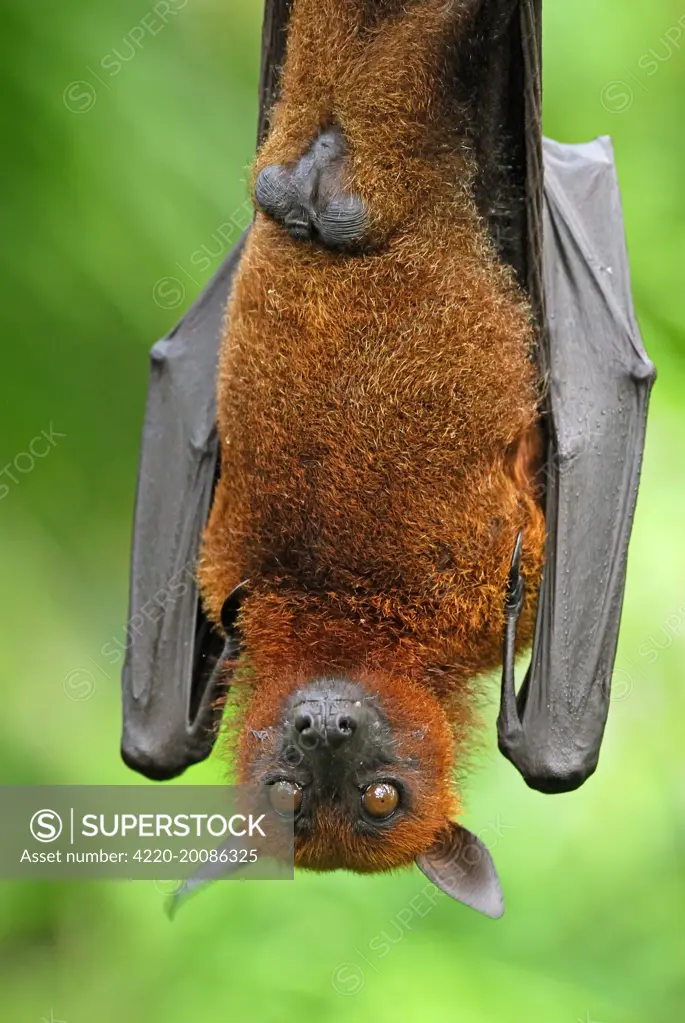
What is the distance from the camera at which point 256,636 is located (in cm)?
308

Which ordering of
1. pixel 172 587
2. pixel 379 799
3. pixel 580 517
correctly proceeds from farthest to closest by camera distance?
pixel 172 587 → pixel 580 517 → pixel 379 799

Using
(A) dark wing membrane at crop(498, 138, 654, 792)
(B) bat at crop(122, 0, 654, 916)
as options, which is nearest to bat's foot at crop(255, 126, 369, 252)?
(B) bat at crop(122, 0, 654, 916)

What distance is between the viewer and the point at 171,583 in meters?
3.42

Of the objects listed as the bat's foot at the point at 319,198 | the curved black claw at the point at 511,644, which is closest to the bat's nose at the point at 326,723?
the curved black claw at the point at 511,644

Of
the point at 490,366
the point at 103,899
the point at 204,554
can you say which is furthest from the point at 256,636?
the point at 103,899

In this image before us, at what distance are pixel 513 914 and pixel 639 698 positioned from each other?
33.3 inches

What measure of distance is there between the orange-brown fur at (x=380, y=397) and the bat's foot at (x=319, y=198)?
3 centimetres

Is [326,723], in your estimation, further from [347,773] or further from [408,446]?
[408,446]

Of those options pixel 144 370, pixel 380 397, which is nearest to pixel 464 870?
pixel 380 397

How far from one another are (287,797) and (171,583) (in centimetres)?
75

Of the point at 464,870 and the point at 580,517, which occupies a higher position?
the point at 580,517

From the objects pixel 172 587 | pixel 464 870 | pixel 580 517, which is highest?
pixel 580 517

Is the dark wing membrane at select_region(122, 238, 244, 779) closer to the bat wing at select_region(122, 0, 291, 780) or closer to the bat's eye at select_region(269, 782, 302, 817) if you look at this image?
the bat wing at select_region(122, 0, 291, 780)

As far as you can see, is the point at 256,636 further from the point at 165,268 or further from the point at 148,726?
the point at 165,268
